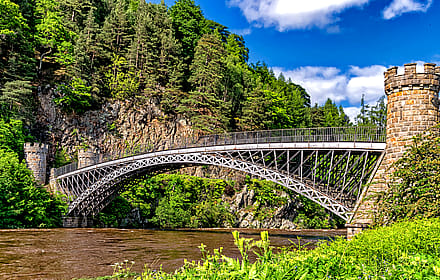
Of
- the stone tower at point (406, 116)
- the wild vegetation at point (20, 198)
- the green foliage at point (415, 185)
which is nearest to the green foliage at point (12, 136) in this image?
the wild vegetation at point (20, 198)

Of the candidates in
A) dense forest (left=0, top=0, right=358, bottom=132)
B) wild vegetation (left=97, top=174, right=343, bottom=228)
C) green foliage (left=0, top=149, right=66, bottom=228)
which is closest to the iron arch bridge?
wild vegetation (left=97, top=174, right=343, bottom=228)

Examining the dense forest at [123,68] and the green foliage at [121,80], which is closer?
the dense forest at [123,68]

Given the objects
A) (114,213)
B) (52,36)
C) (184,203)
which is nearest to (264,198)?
(184,203)

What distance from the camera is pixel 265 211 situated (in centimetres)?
4291

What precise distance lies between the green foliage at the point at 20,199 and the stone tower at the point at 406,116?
24598 mm

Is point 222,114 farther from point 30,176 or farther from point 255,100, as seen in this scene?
point 30,176

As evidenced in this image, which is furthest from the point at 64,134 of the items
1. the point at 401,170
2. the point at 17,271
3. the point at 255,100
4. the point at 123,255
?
the point at 401,170

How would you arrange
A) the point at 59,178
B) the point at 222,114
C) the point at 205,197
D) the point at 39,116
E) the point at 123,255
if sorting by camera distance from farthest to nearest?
the point at 222,114 → the point at 39,116 → the point at 205,197 → the point at 59,178 → the point at 123,255

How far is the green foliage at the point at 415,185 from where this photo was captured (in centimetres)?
1415

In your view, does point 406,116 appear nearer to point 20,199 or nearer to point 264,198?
point 264,198

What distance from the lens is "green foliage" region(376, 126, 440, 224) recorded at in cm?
1415

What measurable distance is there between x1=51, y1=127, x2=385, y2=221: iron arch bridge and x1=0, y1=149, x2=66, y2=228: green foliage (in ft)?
10.2

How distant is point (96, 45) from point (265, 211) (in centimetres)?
3329

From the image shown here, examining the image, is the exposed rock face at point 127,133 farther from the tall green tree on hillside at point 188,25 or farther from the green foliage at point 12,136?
the tall green tree on hillside at point 188,25
